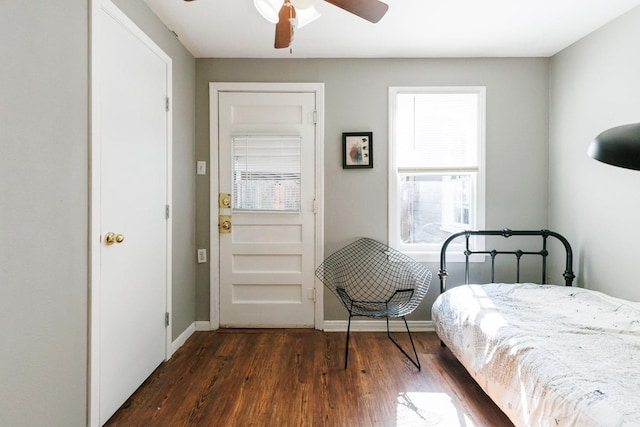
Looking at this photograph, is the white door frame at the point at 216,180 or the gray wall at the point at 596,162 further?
the white door frame at the point at 216,180

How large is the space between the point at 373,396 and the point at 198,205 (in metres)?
2.10

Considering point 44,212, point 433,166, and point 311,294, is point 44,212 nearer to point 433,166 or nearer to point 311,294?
point 311,294

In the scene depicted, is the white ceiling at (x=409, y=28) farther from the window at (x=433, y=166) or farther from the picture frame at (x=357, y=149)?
the picture frame at (x=357, y=149)

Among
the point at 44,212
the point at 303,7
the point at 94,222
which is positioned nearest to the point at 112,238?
the point at 94,222

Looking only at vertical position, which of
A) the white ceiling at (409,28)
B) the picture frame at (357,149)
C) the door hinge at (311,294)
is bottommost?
the door hinge at (311,294)

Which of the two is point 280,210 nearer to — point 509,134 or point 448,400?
point 448,400

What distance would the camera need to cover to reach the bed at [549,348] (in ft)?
3.66

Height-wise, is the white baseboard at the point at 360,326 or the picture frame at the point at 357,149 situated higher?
the picture frame at the point at 357,149

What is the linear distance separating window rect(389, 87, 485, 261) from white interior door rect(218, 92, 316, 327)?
793 mm

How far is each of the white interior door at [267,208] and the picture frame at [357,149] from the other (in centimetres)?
29

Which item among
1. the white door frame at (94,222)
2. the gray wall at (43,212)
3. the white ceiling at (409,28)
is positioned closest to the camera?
the gray wall at (43,212)

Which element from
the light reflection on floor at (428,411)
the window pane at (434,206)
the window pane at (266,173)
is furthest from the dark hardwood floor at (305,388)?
the window pane at (266,173)

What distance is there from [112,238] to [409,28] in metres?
2.46

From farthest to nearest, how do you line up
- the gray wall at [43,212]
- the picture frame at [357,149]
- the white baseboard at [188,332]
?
the picture frame at [357,149], the white baseboard at [188,332], the gray wall at [43,212]
